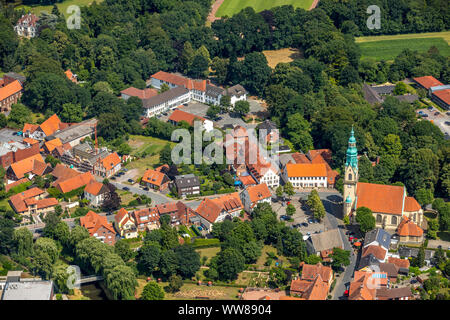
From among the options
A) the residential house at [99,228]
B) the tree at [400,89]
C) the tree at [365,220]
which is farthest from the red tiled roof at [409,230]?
the tree at [400,89]

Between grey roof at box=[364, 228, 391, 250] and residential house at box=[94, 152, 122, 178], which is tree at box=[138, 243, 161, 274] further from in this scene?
grey roof at box=[364, 228, 391, 250]

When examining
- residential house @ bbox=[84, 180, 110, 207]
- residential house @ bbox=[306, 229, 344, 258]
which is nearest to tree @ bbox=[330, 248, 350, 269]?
residential house @ bbox=[306, 229, 344, 258]

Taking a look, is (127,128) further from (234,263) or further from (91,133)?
(234,263)

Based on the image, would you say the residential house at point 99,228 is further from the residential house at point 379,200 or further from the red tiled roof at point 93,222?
the residential house at point 379,200

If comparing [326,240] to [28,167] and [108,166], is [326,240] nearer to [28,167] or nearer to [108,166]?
[108,166]

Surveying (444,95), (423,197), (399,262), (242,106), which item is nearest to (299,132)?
(242,106)

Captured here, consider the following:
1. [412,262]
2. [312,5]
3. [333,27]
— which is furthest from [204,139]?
[312,5]
